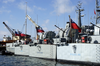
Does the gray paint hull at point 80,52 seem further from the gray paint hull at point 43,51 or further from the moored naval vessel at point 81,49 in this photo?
the gray paint hull at point 43,51

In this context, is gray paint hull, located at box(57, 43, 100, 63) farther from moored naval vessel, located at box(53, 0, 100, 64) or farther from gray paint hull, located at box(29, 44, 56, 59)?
gray paint hull, located at box(29, 44, 56, 59)

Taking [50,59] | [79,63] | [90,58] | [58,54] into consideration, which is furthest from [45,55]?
[90,58]

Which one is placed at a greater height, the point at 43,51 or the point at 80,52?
the point at 80,52

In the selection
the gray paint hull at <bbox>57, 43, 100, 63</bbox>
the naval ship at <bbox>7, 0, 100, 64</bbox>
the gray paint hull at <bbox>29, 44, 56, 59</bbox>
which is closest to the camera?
the gray paint hull at <bbox>57, 43, 100, 63</bbox>

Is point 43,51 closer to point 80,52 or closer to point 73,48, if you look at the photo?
point 73,48

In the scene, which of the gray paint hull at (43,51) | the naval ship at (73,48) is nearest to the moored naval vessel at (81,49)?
the naval ship at (73,48)

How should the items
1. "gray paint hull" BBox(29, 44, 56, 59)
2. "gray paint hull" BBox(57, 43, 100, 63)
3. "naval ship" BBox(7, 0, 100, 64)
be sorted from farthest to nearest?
"gray paint hull" BBox(29, 44, 56, 59) < "naval ship" BBox(7, 0, 100, 64) < "gray paint hull" BBox(57, 43, 100, 63)

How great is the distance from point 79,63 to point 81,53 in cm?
196

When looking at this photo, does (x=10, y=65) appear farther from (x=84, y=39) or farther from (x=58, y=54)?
(x=84, y=39)

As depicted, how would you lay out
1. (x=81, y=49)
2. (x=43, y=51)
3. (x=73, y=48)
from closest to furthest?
1. (x=81, y=49)
2. (x=73, y=48)
3. (x=43, y=51)

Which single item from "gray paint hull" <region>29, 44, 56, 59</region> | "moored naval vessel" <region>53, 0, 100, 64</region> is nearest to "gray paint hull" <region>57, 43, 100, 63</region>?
"moored naval vessel" <region>53, 0, 100, 64</region>

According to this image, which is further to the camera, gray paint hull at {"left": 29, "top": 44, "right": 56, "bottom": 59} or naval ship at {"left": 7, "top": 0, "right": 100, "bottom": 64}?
gray paint hull at {"left": 29, "top": 44, "right": 56, "bottom": 59}

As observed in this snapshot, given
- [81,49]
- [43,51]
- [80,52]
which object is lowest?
[43,51]

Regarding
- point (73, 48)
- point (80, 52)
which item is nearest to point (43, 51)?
point (73, 48)
